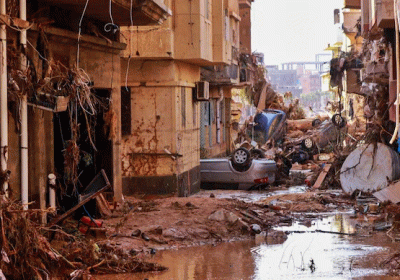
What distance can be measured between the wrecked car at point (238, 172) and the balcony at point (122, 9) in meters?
10.6

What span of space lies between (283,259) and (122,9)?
5.45m

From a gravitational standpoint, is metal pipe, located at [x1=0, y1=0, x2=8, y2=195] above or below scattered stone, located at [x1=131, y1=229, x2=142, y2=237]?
above

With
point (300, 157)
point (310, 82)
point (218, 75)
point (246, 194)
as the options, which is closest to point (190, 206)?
point (246, 194)

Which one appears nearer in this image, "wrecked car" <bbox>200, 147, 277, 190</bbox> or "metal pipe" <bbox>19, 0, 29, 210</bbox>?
"metal pipe" <bbox>19, 0, 29, 210</bbox>

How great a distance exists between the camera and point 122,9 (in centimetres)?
1566

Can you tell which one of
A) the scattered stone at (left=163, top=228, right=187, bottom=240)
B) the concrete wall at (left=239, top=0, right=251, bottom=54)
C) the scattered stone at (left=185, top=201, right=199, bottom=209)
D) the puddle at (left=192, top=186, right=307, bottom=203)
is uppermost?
the concrete wall at (left=239, top=0, right=251, bottom=54)

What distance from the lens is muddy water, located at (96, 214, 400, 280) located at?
12.2 metres

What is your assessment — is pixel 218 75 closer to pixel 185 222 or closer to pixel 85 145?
pixel 85 145

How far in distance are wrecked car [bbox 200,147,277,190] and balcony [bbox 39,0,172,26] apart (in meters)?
10.6

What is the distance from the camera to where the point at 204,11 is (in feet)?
82.7

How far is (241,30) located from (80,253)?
3218cm

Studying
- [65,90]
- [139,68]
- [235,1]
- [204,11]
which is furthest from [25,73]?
[235,1]

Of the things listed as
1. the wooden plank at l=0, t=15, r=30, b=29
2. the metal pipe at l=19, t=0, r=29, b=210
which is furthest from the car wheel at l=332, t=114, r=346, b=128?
the wooden plank at l=0, t=15, r=30, b=29

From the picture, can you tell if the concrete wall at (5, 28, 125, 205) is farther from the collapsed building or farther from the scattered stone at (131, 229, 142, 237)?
the scattered stone at (131, 229, 142, 237)
